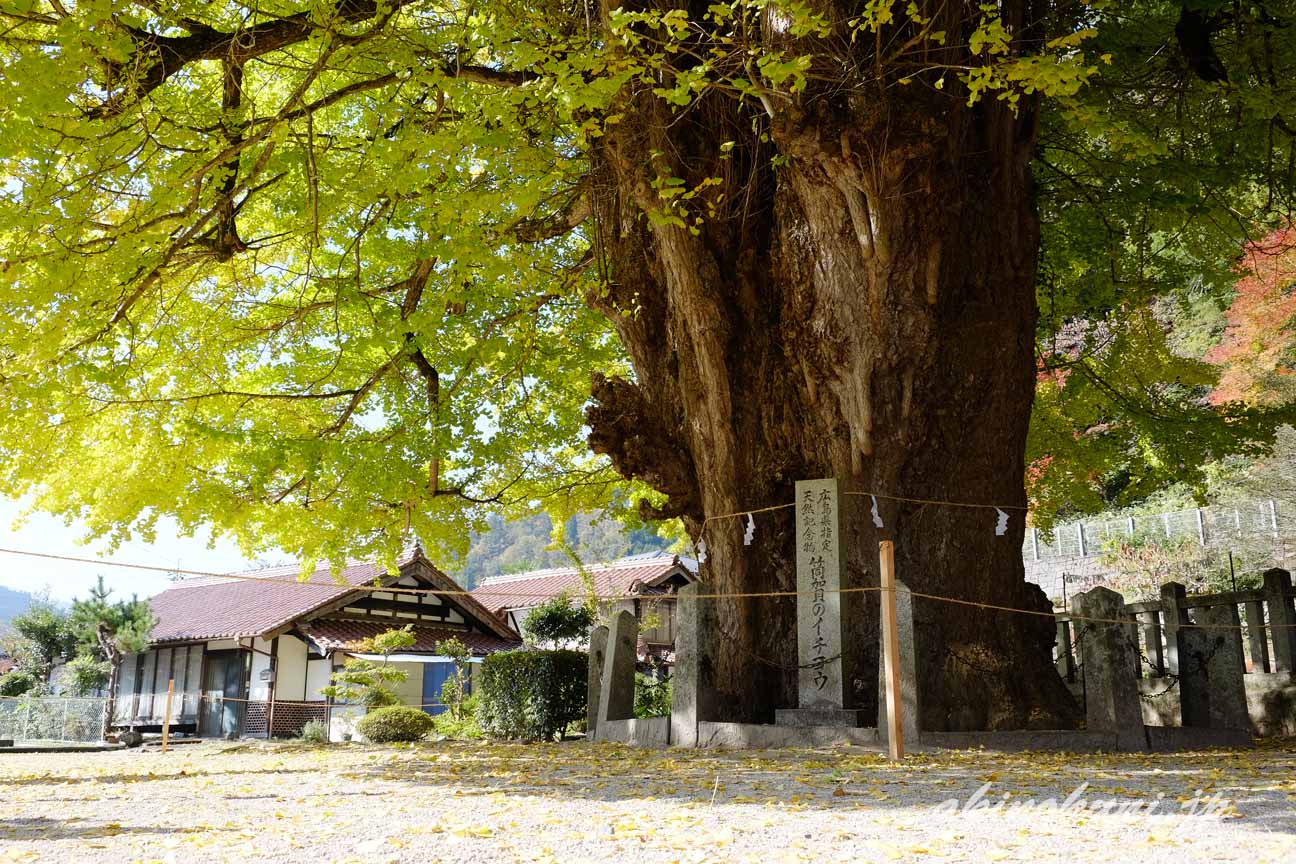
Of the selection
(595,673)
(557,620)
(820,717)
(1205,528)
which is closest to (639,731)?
(820,717)

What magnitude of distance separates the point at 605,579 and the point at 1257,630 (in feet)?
67.2

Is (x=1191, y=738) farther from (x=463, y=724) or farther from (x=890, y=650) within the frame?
(x=463, y=724)

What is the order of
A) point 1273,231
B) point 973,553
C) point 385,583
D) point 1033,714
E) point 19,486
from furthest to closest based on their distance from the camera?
1. point 385,583
2. point 1273,231
3. point 19,486
4. point 973,553
5. point 1033,714

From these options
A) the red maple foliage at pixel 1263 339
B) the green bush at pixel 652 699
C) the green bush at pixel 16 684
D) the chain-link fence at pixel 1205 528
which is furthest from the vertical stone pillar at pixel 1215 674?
the green bush at pixel 16 684

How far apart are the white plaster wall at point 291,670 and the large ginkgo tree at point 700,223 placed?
445 inches

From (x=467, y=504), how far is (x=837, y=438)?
716 cm

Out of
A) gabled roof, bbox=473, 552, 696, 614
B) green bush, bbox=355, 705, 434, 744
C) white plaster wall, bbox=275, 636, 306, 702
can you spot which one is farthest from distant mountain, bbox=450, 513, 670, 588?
green bush, bbox=355, 705, 434, 744

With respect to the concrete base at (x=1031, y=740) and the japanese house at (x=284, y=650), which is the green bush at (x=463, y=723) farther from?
the concrete base at (x=1031, y=740)

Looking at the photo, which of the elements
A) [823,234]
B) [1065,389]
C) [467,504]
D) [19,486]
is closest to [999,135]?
[823,234]

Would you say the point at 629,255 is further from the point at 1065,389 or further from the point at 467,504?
the point at 1065,389

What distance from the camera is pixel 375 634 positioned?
75.2ft

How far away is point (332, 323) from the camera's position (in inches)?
532

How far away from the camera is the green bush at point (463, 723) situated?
1417 cm

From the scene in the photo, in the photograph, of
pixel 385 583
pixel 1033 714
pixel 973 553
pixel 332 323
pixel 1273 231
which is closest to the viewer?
pixel 1033 714
